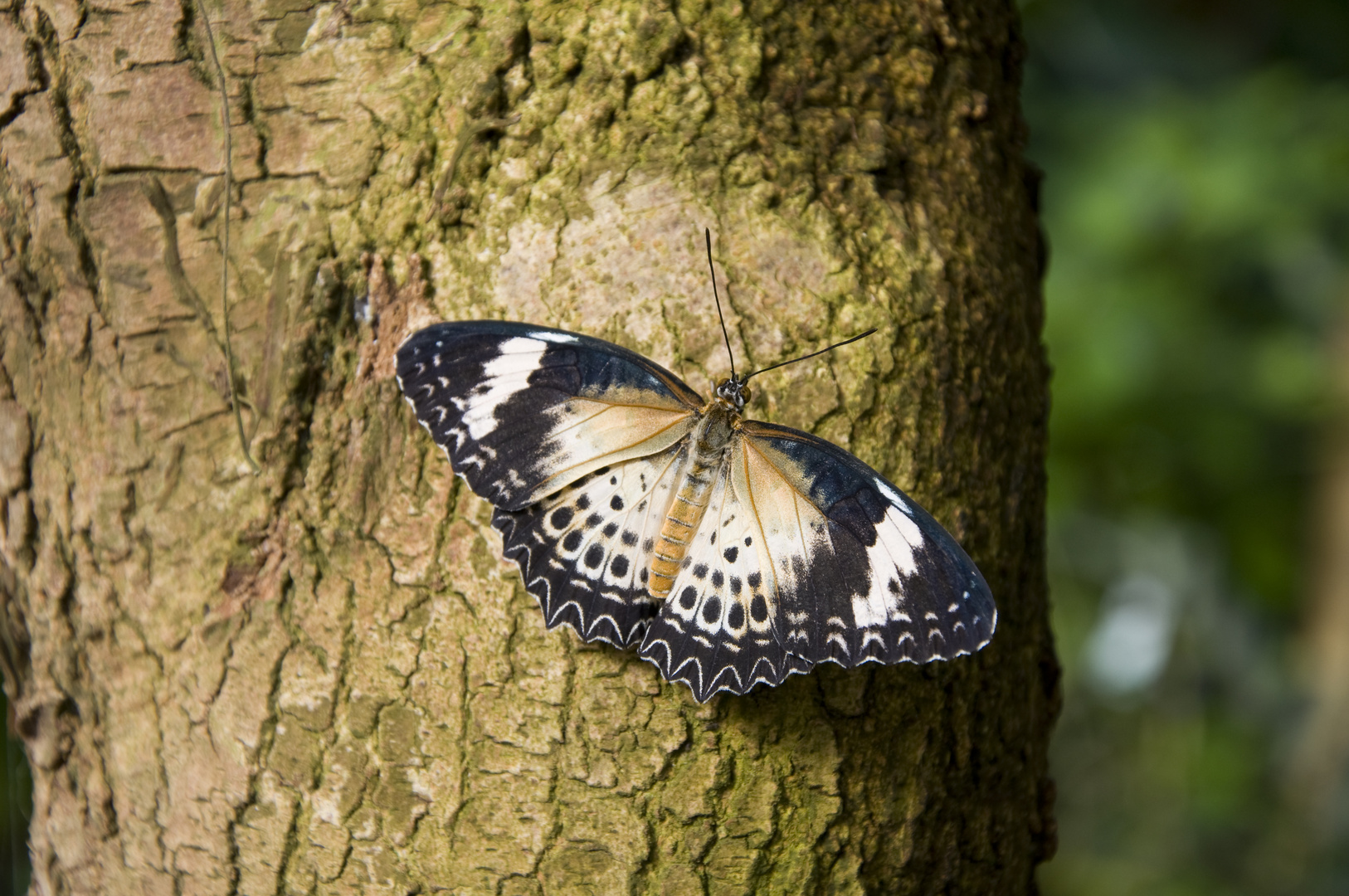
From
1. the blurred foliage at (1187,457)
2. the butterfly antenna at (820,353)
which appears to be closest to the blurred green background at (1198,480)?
the blurred foliage at (1187,457)

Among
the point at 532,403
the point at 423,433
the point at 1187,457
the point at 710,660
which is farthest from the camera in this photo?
the point at 1187,457

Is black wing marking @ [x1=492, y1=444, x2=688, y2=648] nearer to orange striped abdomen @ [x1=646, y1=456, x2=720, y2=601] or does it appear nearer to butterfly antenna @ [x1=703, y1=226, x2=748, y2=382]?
orange striped abdomen @ [x1=646, y1=456, x2=720, y2=601]

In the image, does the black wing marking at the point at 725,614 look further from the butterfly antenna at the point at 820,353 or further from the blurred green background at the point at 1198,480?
the blurred green background at the point at 1198,480

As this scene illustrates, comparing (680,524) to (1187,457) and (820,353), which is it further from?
(1187,457)

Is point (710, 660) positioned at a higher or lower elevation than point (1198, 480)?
lower

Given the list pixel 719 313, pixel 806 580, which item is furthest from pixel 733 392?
pixel 806 580
